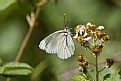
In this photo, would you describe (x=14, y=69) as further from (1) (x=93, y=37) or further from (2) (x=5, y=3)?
(1) (x=93, y=37)

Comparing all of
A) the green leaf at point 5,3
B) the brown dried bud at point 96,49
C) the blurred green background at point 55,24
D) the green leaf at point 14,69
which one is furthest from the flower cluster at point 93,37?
the blurred green background at point 55,24

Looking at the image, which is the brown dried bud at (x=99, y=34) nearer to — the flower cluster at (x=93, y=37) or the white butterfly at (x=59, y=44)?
the flower cluster at (x=93, y=37)

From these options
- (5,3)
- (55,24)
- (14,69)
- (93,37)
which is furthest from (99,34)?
(55,24)

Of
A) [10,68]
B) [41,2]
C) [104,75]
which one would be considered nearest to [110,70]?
[104,75]

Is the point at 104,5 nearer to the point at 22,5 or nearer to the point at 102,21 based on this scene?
the point at 102,21

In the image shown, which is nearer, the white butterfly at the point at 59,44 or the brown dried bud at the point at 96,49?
the brown dried bud at the point at 96,49
